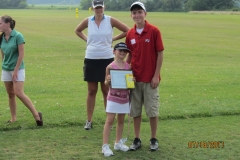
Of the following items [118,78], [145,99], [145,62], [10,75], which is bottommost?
[145,99]

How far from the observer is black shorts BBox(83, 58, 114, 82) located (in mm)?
6965

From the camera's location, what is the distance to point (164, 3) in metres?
122

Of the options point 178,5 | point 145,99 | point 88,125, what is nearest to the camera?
point 145,99

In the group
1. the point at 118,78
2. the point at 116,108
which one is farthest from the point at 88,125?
the point at 118,78

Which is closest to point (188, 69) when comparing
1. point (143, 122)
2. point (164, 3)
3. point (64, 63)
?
point (64, 63)

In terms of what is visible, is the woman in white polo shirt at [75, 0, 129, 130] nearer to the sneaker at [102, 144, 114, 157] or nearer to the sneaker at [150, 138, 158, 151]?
the sneaker at [102, 144, 114, 157]

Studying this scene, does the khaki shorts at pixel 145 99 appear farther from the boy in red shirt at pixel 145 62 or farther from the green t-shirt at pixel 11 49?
the green t-shirt at pixel 11 49

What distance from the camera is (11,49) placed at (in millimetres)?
6918

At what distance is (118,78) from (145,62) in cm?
45

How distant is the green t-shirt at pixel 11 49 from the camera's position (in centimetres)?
691

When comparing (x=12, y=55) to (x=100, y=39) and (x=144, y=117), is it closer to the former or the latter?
(x=100, y=39)

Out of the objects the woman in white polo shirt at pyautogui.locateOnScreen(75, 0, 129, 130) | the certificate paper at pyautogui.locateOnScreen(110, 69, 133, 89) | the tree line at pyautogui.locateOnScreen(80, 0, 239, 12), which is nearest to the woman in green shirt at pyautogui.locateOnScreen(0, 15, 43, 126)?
the woman in white polo shirt at pyautogui.locateOnScreen(75, 0, 129, 130)

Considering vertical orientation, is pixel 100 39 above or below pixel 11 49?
above

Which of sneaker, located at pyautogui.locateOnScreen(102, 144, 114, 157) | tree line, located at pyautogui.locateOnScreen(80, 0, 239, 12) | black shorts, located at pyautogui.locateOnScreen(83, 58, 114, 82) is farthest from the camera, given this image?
tree line, located at pyautogui.locateOnScreen(80, 0, 239, 12)
